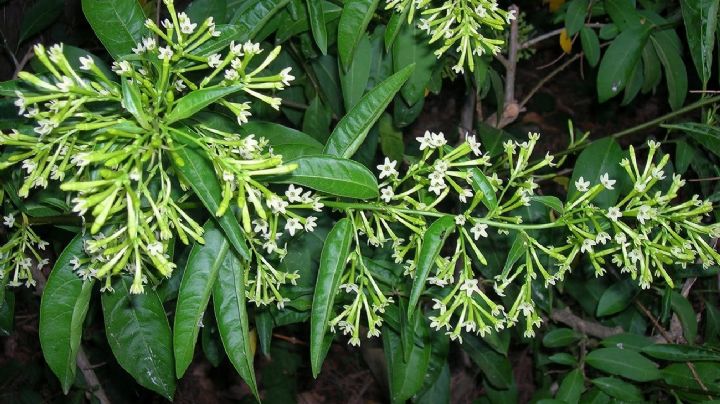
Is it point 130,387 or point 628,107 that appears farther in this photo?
point 628,107

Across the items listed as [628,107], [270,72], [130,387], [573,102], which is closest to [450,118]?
[573,102]

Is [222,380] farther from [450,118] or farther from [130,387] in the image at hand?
[450,118]

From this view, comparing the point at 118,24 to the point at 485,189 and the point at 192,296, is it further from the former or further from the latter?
the point at 485,189

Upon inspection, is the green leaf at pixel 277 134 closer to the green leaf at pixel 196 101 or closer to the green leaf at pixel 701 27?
the green leaf at pixel 196 101

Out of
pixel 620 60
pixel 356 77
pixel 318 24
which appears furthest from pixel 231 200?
pixel 620 60

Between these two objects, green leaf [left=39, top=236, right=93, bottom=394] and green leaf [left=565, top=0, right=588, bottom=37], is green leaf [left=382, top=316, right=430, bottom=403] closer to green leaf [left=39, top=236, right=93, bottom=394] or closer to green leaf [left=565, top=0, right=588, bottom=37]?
green leaf [left=39, top=236, right=93, bottom=394]

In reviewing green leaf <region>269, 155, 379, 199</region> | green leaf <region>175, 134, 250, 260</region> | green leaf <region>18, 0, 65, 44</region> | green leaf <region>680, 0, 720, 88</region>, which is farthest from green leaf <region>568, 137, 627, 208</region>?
green leaf <region>18, 0, 65, 44</region>
